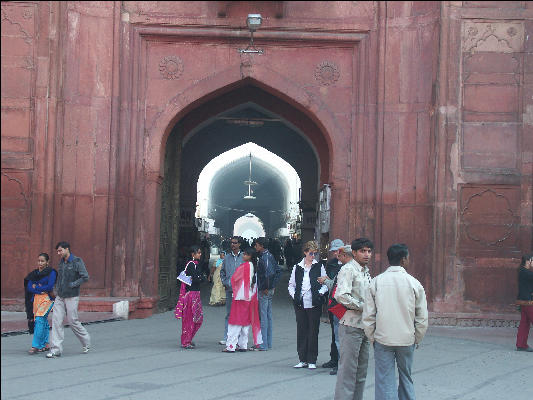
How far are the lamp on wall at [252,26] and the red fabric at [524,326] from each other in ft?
17.4

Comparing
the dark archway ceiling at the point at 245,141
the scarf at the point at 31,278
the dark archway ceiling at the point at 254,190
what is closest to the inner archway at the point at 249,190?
the dark archway ceiling at the point at 254,190

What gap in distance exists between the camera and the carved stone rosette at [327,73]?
11.7 metres

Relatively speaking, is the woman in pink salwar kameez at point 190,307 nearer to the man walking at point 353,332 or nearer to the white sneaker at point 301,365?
the white sneaker at point 301,365

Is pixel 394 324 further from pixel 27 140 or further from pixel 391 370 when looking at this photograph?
pixel 27 140

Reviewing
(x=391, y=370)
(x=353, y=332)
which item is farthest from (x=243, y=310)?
(x=391, y=370)

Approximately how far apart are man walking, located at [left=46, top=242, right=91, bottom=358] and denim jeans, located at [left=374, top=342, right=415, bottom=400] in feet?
12.5

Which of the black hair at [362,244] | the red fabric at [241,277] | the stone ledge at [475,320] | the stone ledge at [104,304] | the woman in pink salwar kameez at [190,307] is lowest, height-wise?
the stone ledge at [475,320]

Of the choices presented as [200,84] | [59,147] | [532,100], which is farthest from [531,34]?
[59,147]

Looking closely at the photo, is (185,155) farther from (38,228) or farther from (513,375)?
(513,375)

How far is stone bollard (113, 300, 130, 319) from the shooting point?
10.7 metres

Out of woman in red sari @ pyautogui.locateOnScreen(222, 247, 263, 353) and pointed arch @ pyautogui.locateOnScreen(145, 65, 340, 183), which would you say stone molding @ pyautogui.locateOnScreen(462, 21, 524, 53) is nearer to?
pointed arch @ pyautogui.locateOnScreen(145, 65, 340, 183)

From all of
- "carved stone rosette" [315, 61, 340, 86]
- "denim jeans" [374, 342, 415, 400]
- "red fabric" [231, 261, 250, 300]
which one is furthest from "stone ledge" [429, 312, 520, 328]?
"denim jeans" [374, 342, 415, 400]

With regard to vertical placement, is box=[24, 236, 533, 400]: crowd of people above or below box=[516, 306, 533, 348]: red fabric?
above

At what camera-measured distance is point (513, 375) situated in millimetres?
6641
